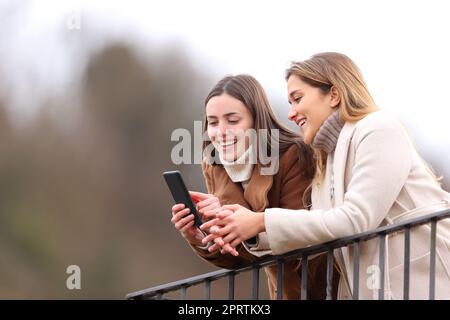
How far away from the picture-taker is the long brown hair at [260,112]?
21.7 feet

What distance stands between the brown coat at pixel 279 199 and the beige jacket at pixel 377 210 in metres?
0.32

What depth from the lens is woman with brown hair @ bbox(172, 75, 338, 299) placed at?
650cm

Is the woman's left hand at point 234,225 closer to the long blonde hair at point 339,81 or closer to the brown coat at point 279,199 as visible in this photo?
the brown coat at point 279,199

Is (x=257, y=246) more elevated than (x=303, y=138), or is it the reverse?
(x=303, y=138)

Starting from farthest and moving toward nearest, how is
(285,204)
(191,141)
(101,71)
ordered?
(101,71), (191,141), (285,204)

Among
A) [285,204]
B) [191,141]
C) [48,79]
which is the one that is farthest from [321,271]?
[48,79]

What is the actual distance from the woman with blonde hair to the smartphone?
0.15 meters

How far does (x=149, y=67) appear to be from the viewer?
2767 cm

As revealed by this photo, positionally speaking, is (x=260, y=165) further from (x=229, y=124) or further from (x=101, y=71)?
(x=101, y=71)

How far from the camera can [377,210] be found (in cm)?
605

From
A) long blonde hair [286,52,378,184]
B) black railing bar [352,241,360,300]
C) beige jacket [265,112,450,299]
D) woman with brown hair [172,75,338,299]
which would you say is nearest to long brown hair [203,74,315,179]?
woman with brown hair [172,75,338,299]

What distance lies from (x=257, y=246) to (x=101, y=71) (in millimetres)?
20871

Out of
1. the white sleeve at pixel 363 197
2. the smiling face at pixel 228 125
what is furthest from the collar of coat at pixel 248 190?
the white sleeve at pixel 363 197

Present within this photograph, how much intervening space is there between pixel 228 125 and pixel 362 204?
86cm
